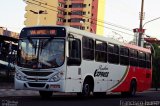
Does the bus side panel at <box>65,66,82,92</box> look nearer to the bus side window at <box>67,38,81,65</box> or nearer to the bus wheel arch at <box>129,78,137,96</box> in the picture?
the bus side window at <box>67,38,81,65</box>

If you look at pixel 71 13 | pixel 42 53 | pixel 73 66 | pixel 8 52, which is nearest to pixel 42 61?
pixel 42 53

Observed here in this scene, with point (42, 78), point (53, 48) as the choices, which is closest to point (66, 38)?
point (53, 48)

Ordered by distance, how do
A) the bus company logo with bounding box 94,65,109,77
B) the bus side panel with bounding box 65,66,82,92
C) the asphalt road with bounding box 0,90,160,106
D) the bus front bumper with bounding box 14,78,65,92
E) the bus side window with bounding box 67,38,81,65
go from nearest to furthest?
1. the asphalt road with bounding box 0,90,160,106
2. the bus front bumper with bounding box 14,78,65,92
3. the bus side panel with bounding box 65,66,82,92
4. the bus side window with bounding box 67,38,81,65
5. the bus company logo with bounding box 94,65,109,77

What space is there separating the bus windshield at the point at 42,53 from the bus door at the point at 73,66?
18.4 inches

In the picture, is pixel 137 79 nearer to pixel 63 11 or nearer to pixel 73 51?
pixel 73 51

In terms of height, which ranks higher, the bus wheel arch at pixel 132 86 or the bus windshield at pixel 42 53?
the bus windshield at pixel 42 53

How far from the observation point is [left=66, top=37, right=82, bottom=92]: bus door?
66.9 ft

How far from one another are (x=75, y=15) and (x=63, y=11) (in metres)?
3.71

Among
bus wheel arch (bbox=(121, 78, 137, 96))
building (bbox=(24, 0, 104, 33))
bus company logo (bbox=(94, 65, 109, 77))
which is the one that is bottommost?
bus wheel arch (bbox=(121, 78, 137, 96))

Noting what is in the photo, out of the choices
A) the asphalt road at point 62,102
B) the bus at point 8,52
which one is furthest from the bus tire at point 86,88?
the bus at point 8,52

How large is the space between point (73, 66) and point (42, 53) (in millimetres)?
1540

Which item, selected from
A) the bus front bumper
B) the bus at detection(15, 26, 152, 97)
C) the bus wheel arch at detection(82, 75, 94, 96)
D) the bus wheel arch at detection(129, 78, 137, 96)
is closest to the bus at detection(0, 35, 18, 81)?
the bus wheel arch at detection(129, 78, 137, 96)

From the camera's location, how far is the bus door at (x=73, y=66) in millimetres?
20406

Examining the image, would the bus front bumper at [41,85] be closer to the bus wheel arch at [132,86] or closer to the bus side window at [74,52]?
the bus side window at [74,52]
